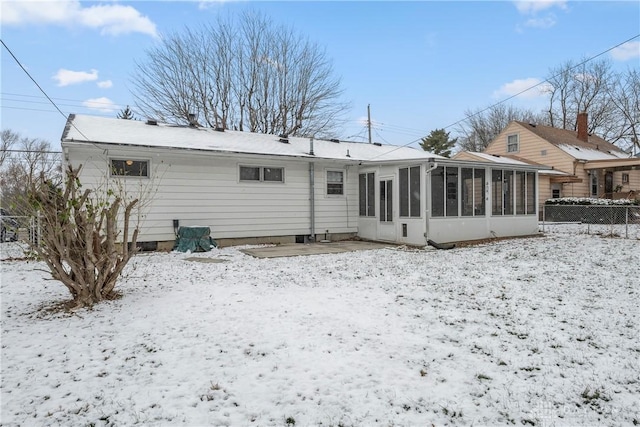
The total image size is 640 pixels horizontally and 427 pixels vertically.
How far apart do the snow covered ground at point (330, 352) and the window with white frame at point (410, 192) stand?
4.41 metres

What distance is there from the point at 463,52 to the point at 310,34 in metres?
10.8

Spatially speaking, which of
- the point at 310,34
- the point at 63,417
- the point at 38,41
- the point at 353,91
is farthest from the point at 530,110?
the point at 63,417

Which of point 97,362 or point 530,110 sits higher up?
point 530,110

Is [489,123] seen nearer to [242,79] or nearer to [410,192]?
[242,79]

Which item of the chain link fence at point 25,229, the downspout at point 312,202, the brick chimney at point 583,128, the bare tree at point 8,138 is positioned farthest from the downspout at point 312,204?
the bare tree at point 8,138

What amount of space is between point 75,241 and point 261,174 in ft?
22.1

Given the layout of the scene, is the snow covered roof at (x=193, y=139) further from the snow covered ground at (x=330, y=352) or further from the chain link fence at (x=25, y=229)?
the snow covered ground at (x=330, y=352)

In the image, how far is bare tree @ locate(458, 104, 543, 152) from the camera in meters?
37.5

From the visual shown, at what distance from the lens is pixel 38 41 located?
8133mm

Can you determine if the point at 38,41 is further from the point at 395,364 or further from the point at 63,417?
the point at 395,364

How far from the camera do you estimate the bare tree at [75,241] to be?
14.9ft

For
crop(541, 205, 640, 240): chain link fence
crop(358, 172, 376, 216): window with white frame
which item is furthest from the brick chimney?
Result: crop(358, 172, 376, 216): window with white frame

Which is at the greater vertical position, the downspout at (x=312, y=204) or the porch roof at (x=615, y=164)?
the porch roof at (x=615, y=164)

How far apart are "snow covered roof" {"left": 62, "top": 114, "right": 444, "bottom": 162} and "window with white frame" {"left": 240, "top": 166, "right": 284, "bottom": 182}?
1.72 feet
